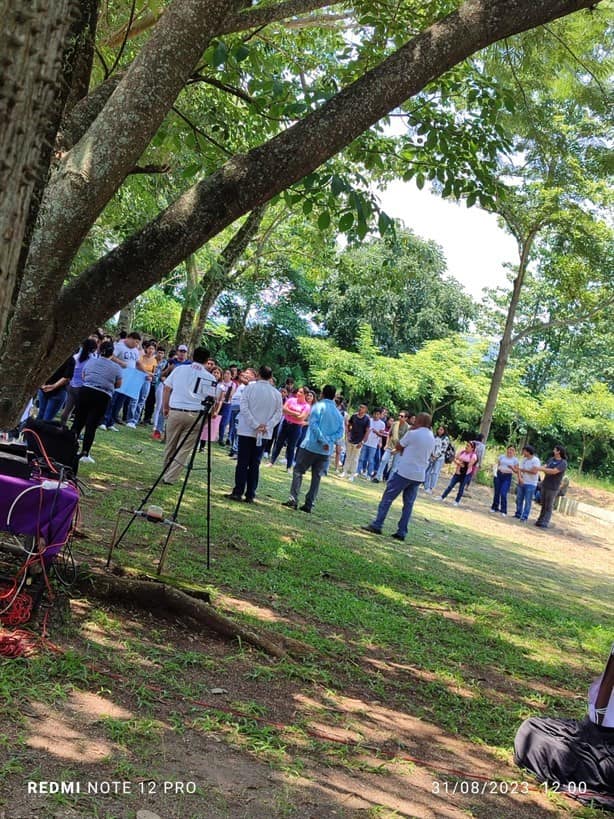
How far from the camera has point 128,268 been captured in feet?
12.5

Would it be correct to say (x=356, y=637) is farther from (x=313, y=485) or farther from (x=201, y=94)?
(x=201, y=94)

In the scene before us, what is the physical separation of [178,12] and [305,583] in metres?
4.97

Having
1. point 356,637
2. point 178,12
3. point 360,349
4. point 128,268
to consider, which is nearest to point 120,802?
point 128,268

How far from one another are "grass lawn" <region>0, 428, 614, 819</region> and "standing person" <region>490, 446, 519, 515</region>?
10619 mm

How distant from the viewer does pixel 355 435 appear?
19781 millimetres

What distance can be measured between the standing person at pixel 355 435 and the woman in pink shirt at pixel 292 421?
297cm

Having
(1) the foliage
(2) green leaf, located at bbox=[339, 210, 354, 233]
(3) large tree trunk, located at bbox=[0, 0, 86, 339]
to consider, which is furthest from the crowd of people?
(1) the foliage

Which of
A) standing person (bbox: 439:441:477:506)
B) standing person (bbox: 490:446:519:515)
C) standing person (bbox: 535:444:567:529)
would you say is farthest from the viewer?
standing person (bbox: 439:441:477:506)

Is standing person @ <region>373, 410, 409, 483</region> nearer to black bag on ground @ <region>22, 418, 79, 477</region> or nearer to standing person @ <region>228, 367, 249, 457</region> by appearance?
standing person @ <region>228, 367, 249, 457</region>

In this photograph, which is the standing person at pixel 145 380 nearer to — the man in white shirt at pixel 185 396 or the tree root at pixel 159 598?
the man in white shirt at pixel 185 396

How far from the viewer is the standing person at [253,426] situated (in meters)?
10.5

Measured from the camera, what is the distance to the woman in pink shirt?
53.5 feet

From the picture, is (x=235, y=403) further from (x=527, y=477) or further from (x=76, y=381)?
(x=527, y=477)

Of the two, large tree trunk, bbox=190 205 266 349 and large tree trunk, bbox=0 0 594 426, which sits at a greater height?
large tree trunk, bbox=190 205 266 349
